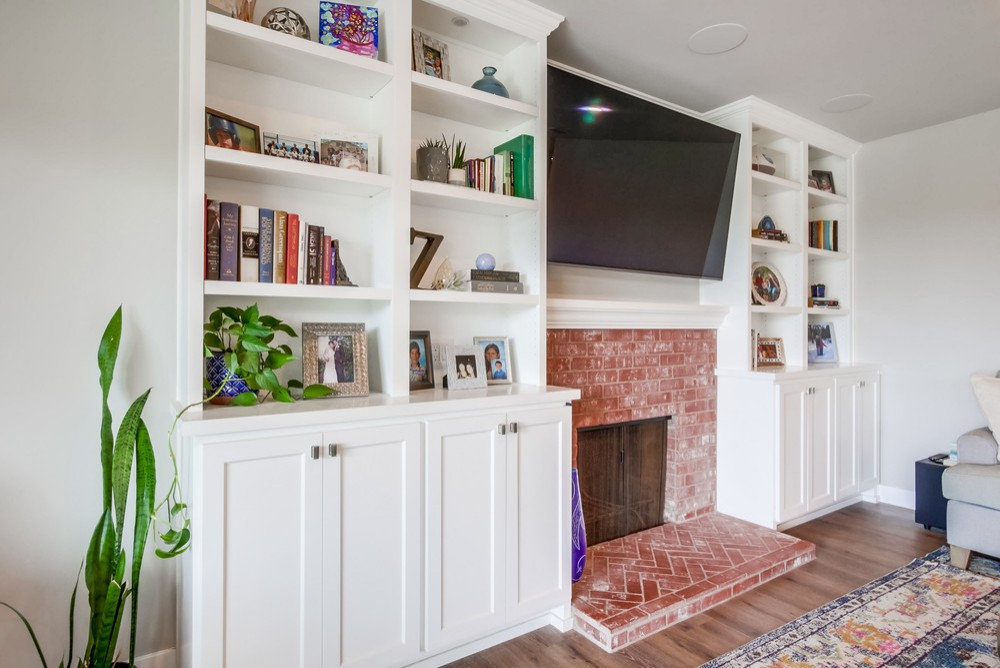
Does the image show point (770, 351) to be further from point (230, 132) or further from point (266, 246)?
point (230, 132)

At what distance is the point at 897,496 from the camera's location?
376 centimetres

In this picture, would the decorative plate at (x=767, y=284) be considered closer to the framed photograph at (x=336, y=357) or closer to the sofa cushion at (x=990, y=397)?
the sofa cushion at (x=990, y=397)

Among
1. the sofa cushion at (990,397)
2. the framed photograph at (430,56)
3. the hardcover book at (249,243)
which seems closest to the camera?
the hardcover book at (249,243)

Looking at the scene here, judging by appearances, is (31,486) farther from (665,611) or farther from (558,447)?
(665,611)

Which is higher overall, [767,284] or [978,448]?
[767,284]

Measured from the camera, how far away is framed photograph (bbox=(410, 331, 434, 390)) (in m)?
2.16

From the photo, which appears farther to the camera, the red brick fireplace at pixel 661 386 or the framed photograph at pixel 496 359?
the red brick fireplace at pixel 661 386

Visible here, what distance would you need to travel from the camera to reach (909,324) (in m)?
A: 3.68

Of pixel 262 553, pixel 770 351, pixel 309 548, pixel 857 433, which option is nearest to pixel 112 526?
pixel 262 553

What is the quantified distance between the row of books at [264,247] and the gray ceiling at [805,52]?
53.9 inches

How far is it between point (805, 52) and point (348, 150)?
7.18 feet

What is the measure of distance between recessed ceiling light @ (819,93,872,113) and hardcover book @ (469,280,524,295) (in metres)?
2.31

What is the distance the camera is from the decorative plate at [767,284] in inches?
136

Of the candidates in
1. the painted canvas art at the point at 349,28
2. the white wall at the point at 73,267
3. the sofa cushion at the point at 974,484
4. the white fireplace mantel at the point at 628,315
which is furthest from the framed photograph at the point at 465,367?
the sofa cushion at the point at 974,484
